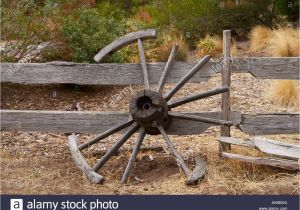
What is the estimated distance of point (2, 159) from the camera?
630 cm

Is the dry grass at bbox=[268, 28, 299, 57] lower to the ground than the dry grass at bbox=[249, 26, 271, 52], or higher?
lower

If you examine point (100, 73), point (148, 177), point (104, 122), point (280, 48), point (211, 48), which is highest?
point (211, 48)

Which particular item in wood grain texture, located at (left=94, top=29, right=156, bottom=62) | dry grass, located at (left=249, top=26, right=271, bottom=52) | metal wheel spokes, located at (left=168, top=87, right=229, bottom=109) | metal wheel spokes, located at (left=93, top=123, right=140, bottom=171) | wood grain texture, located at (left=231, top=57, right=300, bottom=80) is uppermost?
dry grass, located at (left=249, top=26, right=271, bottom=52)

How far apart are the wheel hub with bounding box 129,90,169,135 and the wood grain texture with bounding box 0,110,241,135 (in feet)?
1.04

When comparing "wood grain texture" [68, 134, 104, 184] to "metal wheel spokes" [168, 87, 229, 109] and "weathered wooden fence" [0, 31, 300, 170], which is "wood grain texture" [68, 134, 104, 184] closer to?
"weathered wooden fence" [0, 31, 300, 170]

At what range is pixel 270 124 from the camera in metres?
5.88

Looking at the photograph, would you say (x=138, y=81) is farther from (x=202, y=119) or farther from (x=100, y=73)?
(x=202, y=119)

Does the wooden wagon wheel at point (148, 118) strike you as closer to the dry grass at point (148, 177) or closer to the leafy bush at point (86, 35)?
the dry grass at point (148, 177)

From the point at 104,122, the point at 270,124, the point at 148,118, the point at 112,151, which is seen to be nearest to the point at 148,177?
the point at 112,151

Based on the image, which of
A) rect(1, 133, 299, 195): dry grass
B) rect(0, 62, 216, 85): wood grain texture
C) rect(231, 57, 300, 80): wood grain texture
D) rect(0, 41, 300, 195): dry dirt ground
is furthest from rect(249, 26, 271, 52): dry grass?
rect(0, 62, 216, 85): wood grain texture

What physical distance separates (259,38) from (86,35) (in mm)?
5466

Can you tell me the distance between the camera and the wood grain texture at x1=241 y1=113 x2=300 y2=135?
5848mm

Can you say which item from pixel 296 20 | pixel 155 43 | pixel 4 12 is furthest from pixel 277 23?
pixel 4 12

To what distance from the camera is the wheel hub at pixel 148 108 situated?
5.53m
